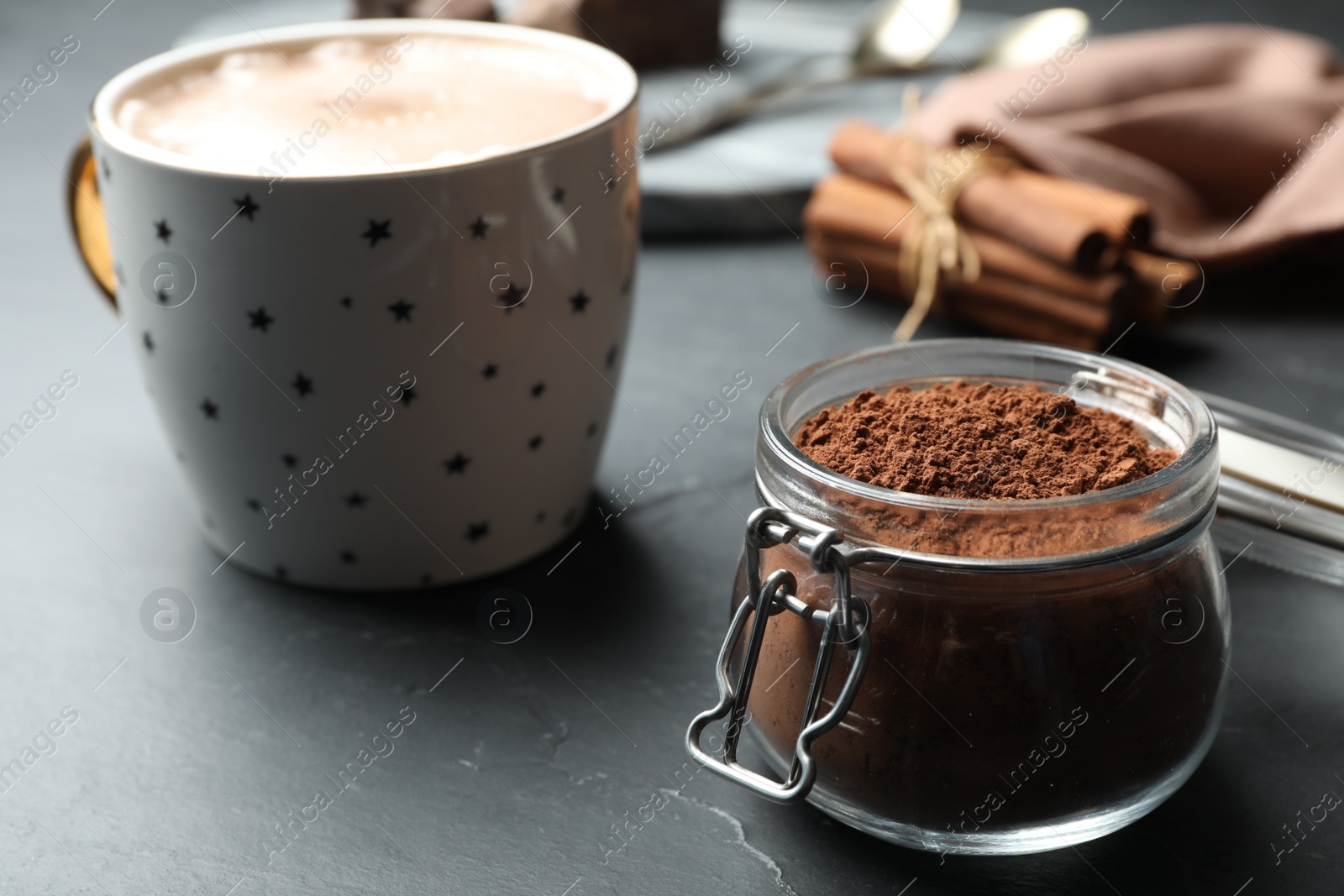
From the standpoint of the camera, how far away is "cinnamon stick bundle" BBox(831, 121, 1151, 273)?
89cm

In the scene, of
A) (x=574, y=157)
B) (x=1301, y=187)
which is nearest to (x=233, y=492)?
(x=574, y=157)

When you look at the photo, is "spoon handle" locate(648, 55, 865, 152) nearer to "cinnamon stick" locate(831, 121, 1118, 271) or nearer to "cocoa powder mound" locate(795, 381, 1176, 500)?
"cinnamon stick" locate(831, 121, 1118, 271)

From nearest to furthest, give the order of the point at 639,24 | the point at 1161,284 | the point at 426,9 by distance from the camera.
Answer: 1. the point at 1161,284
2. the point at 426,9
3. the point at 639,24

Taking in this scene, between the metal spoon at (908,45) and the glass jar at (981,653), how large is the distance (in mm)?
862

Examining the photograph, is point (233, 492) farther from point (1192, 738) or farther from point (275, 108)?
point (1192, 738)

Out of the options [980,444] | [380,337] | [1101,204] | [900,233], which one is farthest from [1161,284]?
[380,337]

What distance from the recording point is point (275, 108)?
0.66 metres

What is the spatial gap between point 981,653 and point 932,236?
558 mm

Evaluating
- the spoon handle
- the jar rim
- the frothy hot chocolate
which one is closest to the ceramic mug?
the frothy hot chocolate

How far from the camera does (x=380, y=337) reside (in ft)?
1.97

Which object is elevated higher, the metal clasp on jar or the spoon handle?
the metal clasp on jar

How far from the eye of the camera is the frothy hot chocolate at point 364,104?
2.00ft

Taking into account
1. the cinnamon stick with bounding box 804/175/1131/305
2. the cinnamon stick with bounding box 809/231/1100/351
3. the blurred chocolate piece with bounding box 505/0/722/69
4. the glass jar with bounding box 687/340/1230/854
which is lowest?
the cinnamon stick with bounding box 809/231/1100/351

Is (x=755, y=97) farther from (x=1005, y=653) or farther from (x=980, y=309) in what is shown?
(x=1005, y=653)
